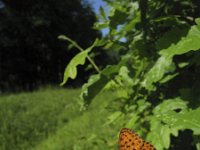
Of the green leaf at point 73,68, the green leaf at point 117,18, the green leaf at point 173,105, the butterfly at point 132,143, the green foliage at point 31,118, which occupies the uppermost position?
the green leaf at point 117,18

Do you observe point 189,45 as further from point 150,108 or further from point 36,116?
point 36,116

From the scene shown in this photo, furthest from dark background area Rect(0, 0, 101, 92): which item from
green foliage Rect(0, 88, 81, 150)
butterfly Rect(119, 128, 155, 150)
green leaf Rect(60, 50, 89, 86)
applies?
butterfly Rect(119, 128, 155, 150)

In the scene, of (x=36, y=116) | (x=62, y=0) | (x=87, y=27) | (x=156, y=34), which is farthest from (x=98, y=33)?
(x=156, y=34)

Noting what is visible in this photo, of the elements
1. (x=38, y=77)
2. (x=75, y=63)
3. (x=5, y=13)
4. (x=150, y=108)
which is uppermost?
(x=5, y=13)

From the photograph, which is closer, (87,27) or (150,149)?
(150,149)

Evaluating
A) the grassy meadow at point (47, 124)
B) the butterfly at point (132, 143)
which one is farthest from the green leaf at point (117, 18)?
the grassy meadow at point (47, 124)

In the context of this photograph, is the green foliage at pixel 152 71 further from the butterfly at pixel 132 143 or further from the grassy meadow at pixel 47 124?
the grassy meadow at pixel 47 124
